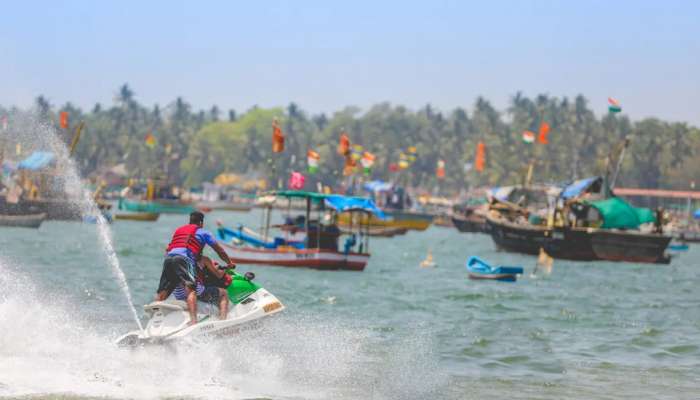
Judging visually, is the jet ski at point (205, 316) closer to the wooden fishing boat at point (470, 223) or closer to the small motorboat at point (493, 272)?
the small motorboat at point (493, 272)

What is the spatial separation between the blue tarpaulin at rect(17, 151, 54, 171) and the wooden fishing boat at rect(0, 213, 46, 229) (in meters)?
3.06

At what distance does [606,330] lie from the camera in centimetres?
2705

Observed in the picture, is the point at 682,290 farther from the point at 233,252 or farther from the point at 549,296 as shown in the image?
the point at 233,252

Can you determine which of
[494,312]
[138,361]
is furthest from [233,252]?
[138,361]

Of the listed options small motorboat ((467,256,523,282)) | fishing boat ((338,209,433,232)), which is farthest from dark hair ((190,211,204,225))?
fishing boat ((338,209,433,232))

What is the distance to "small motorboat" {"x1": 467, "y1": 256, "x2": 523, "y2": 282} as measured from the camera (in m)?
42.0

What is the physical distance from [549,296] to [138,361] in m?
23.7

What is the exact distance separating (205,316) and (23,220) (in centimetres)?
5873

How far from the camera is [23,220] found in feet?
236

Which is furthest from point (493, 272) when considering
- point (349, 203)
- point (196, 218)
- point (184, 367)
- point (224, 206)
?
point (224, 206)

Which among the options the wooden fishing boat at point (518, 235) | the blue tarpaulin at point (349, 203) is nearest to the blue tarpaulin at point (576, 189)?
the wooden fishing boat at point (518, 235)

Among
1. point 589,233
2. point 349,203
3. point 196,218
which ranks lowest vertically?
point 589,233

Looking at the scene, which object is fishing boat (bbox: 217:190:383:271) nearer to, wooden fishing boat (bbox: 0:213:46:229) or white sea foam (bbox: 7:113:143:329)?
white sea foam (bbox: 7:113:143:329)

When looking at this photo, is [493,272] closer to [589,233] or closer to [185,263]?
[589,233]
